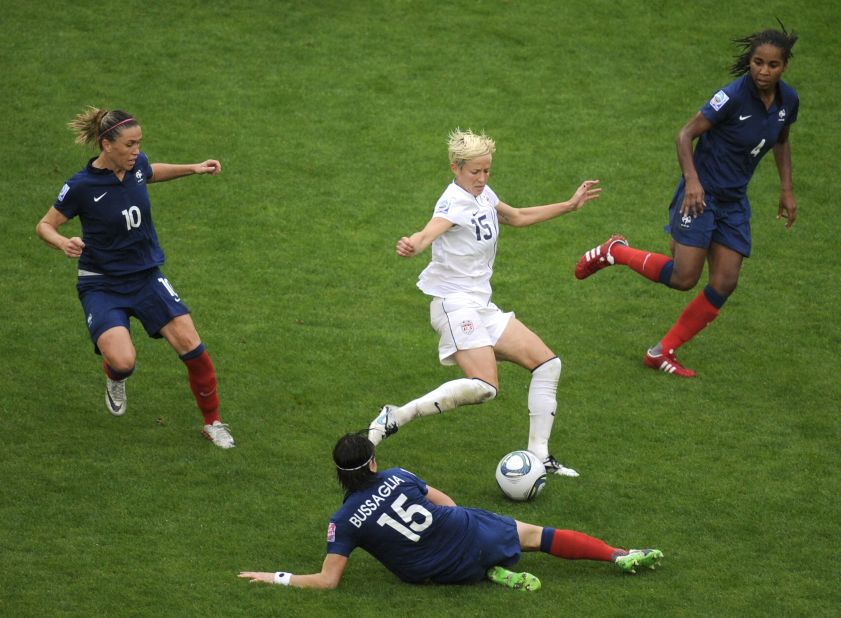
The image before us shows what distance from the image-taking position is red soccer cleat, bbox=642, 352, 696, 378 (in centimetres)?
1022

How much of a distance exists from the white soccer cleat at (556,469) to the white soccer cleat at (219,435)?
2369mm

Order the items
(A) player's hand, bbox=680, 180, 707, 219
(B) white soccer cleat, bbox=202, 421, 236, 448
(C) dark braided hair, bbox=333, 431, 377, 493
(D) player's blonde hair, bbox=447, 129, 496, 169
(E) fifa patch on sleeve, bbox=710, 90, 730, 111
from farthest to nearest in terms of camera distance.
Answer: (E) fifa patch on sleeve, bbox=710, 90, 730, 111 < (A) player's hand, bbox=680, 180, 707, 219 < (B) white soccer cleat, bbox=202, 421, 236, 448 < (D) player's blonde hair, bbox=447, 129, 496, 169 < (C) dark braided hair, bbox=333, 431, 377, 493

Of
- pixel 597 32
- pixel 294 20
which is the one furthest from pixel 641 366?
pixel 294 20

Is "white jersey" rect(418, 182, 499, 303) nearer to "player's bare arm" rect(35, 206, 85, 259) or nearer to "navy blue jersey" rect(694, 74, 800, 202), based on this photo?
"navy blue jersey" rect(694, 74, 800, 202)

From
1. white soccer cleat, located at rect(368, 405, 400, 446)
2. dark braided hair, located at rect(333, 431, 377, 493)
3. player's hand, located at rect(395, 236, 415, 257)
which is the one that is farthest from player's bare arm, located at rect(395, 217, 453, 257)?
dark braided hair, located at rect(333, 431, 377, 493)

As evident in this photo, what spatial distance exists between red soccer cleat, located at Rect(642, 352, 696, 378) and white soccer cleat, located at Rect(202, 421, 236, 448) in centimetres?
376

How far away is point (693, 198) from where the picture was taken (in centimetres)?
938

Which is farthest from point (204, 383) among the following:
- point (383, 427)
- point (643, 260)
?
point (643, 260)

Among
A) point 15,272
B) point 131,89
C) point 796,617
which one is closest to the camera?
point 796,617

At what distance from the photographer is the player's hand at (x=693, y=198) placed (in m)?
9.37

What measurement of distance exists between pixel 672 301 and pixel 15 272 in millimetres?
6505

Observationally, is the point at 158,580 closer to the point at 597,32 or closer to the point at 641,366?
the point at 641,366

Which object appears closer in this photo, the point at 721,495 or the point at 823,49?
the point at 721,495

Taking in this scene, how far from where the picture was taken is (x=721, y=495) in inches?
322
